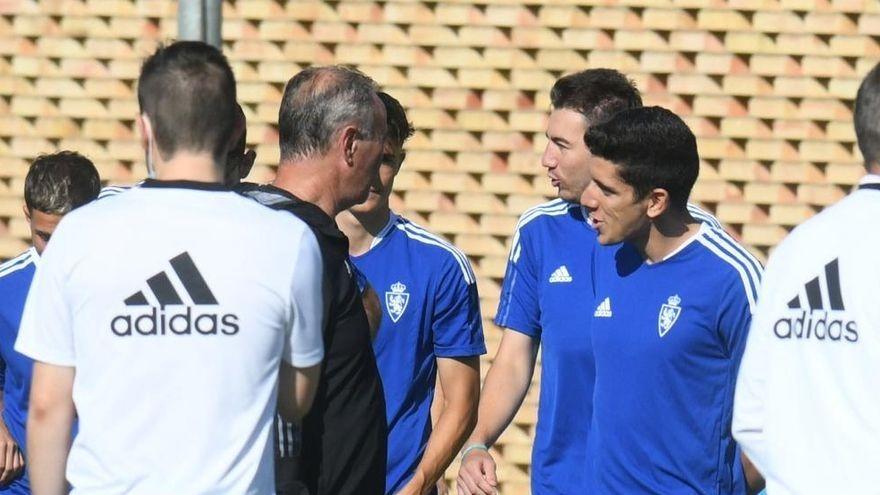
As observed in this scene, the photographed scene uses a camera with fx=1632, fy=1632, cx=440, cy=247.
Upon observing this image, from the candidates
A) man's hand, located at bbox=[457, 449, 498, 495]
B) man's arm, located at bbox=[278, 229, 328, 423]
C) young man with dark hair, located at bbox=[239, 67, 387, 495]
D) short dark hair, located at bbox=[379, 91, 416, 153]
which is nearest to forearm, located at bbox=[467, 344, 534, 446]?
man's hand, located at bbox=[457, 449, 498, 495]

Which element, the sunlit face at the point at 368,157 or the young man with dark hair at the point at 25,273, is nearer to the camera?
the sunlit face at the point at 368,157

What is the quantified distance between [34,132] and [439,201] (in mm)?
2118

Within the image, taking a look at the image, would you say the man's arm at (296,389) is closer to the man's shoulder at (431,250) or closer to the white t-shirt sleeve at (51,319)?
the white t-shirt sleeve at (51,319)

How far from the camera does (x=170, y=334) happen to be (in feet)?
10.3

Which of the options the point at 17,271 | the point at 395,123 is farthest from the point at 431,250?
the point at 17,271

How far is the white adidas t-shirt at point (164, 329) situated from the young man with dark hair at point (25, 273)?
6.24 feet

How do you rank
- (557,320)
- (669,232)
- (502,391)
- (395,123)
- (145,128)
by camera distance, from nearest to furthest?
1. (145,128)
2. (669,232)
3. (557,320)
4. (395,123)
5. (502,391)

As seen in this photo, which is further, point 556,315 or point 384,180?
point 384,180

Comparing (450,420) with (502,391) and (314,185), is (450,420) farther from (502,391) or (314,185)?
(314,185)

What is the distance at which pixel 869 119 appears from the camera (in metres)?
3.38

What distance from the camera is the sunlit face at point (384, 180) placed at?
506 centimetres

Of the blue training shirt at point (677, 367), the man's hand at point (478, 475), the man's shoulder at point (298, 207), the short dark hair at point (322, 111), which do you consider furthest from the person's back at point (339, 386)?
the man's hand at point (478, 475)

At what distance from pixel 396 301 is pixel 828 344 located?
2.05 meters

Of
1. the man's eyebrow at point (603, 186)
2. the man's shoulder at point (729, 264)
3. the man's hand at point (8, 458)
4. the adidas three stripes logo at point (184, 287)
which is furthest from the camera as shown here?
the man's hand at point (8, 458)
